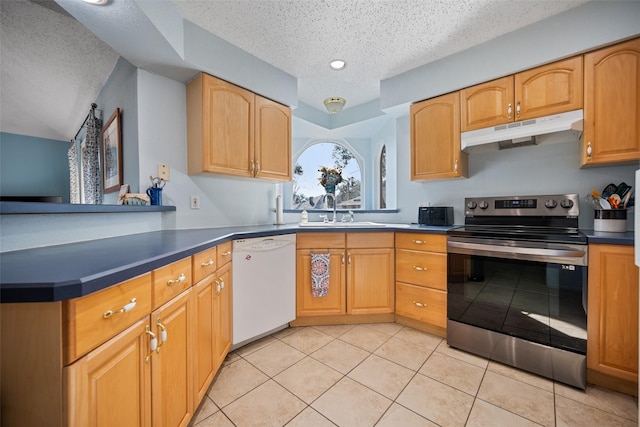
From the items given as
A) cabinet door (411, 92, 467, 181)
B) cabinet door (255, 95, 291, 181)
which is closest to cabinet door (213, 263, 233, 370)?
cabinet door (255, 95, 291, 181)

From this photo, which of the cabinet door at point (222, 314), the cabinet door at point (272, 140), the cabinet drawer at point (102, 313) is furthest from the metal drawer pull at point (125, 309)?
the cabinet door at point (272, 140)

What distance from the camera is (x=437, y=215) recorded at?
2365 millimetres

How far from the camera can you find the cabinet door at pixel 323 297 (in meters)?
2.24

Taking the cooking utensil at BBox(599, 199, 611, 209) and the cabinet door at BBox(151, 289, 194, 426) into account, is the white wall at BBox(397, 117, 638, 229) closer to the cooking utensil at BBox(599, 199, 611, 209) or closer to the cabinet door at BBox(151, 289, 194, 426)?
the cooking utensil at BBox(599, 199, 611, 209)

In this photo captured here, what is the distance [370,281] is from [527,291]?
1110 millimetres

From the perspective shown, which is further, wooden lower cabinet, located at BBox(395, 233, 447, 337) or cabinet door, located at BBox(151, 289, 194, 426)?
wooden lower cabinet, located at BBox(395, 233, 447, 337)

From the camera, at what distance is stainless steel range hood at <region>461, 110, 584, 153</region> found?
1752 mm

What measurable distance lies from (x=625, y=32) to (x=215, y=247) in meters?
2.88

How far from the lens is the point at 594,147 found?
5.57ft

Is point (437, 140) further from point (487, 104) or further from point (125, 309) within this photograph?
point (125, 309)

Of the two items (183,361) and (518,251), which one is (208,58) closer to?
(183,361)

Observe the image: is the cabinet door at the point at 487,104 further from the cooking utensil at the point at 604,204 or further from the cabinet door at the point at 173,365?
the cabinet door at the point at 173,365

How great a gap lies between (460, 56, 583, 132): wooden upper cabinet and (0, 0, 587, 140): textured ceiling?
1.21 feet

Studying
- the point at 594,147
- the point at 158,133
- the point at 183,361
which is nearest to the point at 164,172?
the point at 158,133
